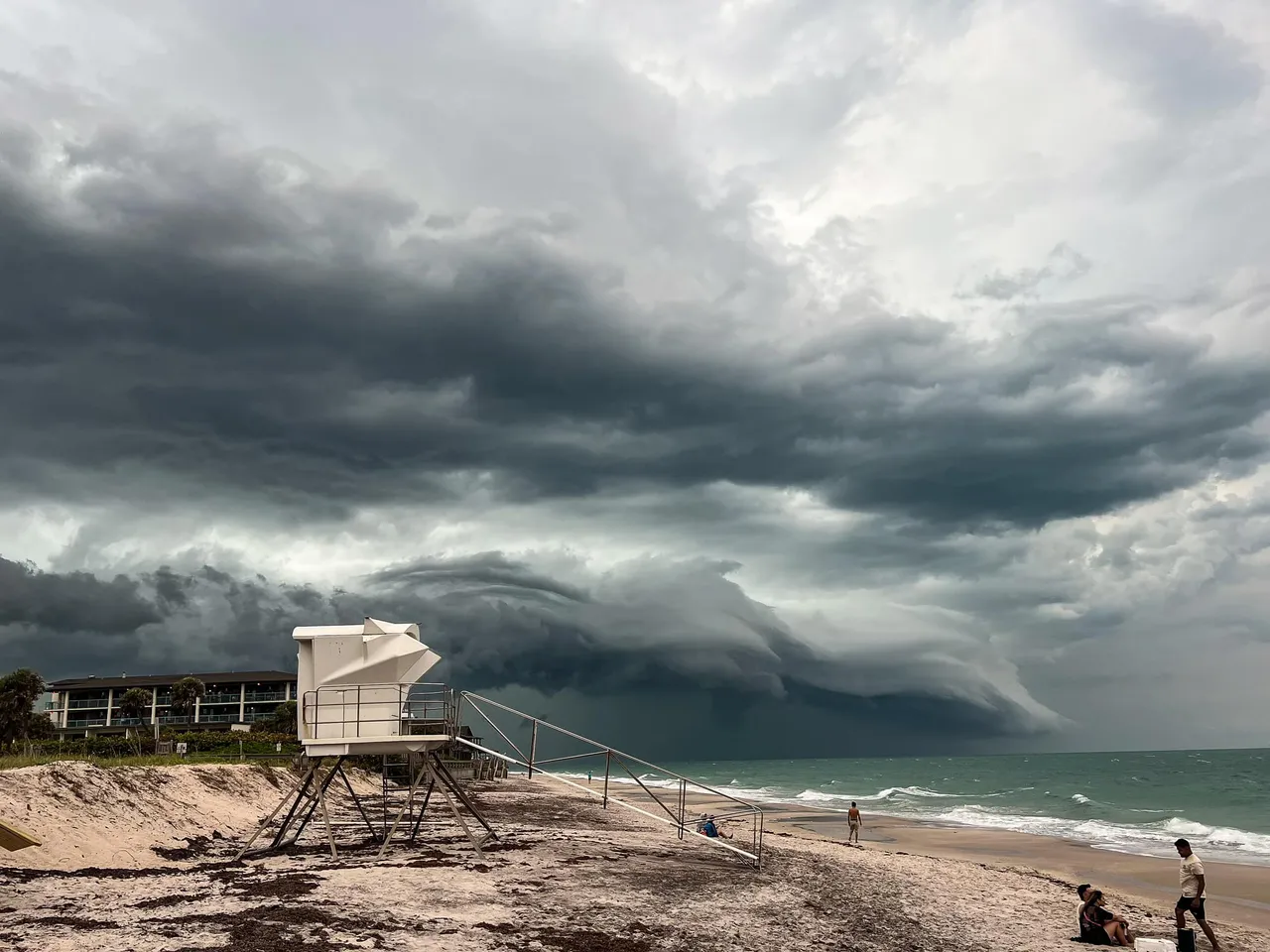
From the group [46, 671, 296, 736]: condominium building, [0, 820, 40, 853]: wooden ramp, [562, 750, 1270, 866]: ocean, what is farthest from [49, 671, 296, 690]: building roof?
[0, 820, 40, 853]: wooden ramp

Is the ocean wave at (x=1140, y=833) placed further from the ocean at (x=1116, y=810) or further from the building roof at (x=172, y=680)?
the building roof at (x=172, y=680)

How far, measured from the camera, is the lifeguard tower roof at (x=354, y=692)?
2341 cm

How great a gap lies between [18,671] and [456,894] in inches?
1882

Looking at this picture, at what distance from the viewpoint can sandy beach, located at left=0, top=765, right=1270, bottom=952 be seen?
49.9ft

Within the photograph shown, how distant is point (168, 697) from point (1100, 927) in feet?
416

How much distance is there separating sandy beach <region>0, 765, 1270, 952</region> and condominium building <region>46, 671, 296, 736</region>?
97180 mm

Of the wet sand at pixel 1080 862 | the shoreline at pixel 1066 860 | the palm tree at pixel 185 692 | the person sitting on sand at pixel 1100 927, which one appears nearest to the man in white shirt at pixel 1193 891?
the person sitting on sand at pixel 1100 927

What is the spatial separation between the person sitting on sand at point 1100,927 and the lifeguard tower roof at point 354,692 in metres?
15.5

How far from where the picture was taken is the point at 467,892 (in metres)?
18.7

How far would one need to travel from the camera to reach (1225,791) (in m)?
87.4

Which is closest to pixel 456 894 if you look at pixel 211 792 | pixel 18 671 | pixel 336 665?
pixel 336 665

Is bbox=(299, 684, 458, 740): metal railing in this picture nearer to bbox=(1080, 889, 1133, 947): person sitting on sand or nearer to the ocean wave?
bbox=(1080, 889, 1133, 947): person sitting on sand

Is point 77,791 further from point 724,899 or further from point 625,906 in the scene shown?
point 724,899

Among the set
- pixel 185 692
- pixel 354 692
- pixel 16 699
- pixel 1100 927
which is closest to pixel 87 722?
pixel 185 692
